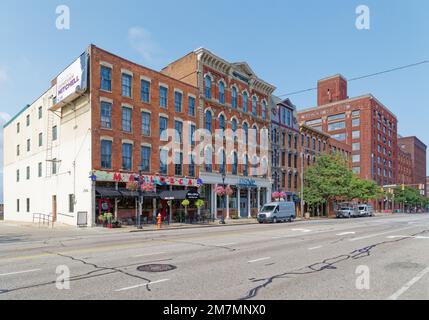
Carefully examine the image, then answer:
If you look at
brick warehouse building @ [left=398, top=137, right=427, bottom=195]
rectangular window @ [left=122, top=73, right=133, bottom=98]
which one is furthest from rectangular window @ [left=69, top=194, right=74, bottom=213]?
brick warehouse building @ [left=398, top=137, right=427, bottom=195]

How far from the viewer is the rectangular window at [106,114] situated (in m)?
29.2

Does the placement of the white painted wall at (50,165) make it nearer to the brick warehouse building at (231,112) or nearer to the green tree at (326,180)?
the brick warehouse building at (231,112)

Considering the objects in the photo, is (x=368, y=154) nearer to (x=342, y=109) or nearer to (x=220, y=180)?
(x=342, y=109)

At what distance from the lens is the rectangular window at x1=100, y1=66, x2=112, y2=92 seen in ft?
96.4

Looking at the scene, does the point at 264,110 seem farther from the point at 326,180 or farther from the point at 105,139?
the point at 105,139

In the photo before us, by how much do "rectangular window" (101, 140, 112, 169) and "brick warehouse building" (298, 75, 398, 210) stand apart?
76.3 m

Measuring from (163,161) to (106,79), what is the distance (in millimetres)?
9159

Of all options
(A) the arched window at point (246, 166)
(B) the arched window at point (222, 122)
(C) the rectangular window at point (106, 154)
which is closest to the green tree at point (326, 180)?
(A) the arched window at point (246, 166)

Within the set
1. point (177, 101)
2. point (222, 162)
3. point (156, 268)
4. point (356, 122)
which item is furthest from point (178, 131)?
point (356, 122)

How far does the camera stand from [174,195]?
32.0 meters

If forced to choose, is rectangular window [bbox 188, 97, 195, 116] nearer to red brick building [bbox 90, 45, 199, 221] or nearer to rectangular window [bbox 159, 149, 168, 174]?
red brick building [bbox 90, 45, 199, 221]

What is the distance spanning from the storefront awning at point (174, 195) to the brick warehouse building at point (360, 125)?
70.3 m
